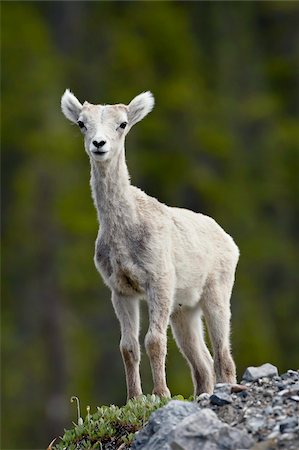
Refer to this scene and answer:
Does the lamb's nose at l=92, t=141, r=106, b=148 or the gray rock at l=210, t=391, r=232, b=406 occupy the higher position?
the lamb's nose at l=92, t=141, r=106, b=148

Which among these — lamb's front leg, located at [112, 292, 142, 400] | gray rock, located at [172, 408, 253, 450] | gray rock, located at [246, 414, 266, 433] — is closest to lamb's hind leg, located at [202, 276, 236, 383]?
lamb's front leg, located at [112, 292, 142, 400]

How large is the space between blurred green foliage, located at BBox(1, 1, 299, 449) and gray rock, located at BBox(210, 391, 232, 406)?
25482 millimetres

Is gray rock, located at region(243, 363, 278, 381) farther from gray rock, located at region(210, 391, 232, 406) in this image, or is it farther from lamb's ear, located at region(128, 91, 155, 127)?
lamb's ear, located at region(128, 91, 155, 127)

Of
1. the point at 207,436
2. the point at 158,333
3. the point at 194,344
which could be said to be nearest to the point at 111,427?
the point at 158,333

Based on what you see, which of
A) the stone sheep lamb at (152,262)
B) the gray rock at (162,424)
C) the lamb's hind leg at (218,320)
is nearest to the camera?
the gray rock at (162,424)

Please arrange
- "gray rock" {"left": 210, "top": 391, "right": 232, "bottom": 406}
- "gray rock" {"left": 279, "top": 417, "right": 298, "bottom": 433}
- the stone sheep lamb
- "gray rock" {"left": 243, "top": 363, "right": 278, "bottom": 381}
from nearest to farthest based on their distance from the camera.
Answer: "gray rock" {"left": 279, "top": 417, "right": 298, "bottom": 433}
"gray rock" {"left": 210, "top": 391, "right": 232, "bottom": 406}
"gray rock" {"left": 243, "top": 363, "right": 278, "bottom": 381}
the stone sheep lamb

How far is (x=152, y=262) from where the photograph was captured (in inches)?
682

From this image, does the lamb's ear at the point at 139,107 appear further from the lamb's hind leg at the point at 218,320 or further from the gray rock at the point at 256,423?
the gray rock at the point at 256,423

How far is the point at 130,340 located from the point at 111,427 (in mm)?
1754

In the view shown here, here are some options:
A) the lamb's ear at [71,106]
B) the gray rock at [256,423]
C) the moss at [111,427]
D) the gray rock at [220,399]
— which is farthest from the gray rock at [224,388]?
the lamb's ear at [71,106]

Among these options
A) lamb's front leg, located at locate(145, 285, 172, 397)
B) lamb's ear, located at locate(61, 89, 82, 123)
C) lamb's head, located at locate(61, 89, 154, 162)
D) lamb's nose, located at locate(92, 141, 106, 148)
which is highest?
lamb's ear, located at locate(61, 89, 82, 123)

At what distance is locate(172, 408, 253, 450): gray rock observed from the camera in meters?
13.8

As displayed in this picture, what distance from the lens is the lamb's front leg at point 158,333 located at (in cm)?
1703

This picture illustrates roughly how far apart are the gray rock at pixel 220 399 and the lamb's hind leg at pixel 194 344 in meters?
3.30
